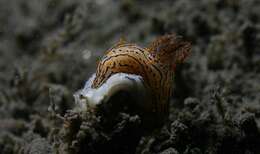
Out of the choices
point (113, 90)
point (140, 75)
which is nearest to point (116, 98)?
point (113, 90)

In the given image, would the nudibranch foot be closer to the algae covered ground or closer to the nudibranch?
the nudibranch

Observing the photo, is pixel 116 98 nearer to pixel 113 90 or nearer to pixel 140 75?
pixel 113 90

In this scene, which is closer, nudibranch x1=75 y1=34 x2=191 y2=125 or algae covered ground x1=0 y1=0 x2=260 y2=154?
nudibranch x1=75 y1=34 x2=191 y2=125

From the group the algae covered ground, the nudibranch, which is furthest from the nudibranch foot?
the algae covered ground

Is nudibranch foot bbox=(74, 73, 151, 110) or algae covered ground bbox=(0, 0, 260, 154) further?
algae covered ground bbox=(0, 0, 260, 154)

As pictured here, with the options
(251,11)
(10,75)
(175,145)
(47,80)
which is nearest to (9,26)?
(10,75)

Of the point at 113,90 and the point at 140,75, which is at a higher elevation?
the point at 140,75
